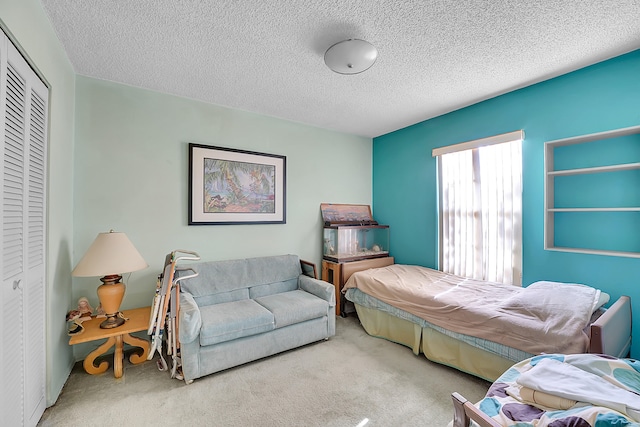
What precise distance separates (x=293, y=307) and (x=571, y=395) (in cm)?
201

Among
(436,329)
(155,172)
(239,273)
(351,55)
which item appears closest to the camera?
(351,55)

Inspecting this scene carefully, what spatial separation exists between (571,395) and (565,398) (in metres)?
0.03

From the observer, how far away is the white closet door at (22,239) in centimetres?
128

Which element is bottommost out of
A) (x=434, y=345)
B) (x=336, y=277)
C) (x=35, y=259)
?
(x=434, y=345)

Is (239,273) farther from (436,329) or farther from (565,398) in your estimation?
(565,398)

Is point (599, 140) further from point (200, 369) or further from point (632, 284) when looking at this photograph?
point (200, 369)

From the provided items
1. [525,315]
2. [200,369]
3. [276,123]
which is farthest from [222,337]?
[276,123]

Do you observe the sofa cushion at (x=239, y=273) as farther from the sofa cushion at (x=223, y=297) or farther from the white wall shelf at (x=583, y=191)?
the white wall shelf at (x=583, y=191)

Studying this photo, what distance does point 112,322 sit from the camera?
2.17 m

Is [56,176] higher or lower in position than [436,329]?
higher

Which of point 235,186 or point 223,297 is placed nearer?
point 223,297

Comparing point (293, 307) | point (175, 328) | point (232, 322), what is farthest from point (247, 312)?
point (175, 328)

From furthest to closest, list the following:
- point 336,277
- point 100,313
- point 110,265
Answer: point 336,277
point 100,313
point 110,265

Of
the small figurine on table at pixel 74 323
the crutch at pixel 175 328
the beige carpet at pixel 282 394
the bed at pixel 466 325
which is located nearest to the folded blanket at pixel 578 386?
the bed at pixel 466 325
